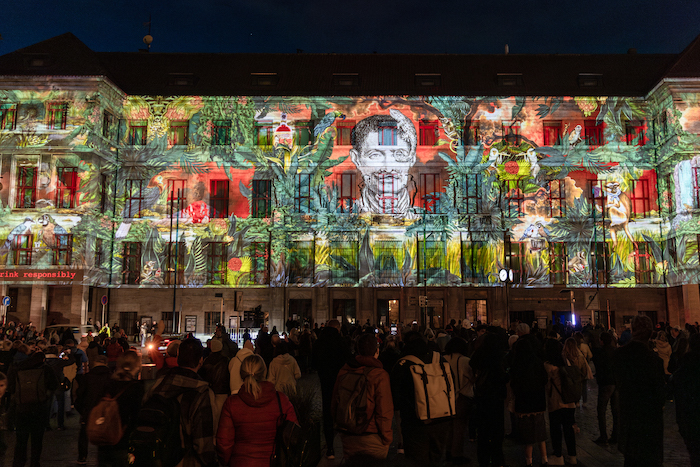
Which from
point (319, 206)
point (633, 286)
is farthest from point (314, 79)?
point (633, 286)

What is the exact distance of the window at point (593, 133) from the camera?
43781 millimetres

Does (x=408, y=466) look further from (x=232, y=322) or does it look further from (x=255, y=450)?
(x=232, y=322)

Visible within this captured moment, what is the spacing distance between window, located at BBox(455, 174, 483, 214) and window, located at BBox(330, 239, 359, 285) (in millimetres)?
7975

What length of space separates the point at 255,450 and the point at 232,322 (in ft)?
Answer: 128

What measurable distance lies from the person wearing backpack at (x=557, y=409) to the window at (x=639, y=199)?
3728 centimetres

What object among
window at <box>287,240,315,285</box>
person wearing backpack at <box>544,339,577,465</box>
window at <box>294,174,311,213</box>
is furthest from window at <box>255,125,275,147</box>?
person wearing backpack at <box>544,339,577,465</box>

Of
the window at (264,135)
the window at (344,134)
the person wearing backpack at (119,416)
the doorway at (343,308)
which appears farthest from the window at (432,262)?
the person wearing backpack at (119,416)

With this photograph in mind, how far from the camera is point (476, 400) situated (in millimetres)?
9461

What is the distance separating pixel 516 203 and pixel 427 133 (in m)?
7.93

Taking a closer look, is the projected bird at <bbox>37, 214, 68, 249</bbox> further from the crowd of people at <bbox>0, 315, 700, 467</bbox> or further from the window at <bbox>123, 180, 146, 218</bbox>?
the crowd of people at <bbox>0, 315, 700, 467</bbox>

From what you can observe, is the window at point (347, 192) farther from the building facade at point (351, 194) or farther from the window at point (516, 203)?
the window at point (516, 203)

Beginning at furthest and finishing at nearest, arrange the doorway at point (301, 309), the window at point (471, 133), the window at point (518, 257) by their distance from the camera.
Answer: the window at point (471, 133) < the doorway at point (301, 309) < the window at point (518, 257)

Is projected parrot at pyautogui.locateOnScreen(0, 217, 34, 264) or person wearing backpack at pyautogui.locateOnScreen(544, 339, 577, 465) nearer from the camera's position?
person wearing backpack at pyautogui.locateOnScreen(544, 339, 577, 465)

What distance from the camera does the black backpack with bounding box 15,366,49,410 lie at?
8961mm
